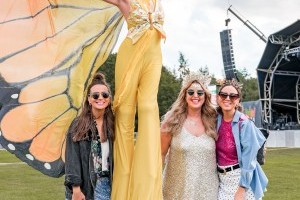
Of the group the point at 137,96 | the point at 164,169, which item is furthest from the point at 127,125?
the point at 164,169

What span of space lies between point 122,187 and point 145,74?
884 mm

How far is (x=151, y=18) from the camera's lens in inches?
162

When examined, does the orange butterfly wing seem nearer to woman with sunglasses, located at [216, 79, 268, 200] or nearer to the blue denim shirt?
woman with sunglasses, located at [216, 79, 268, 200]

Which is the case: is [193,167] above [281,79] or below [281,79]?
below

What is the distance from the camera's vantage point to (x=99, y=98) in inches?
149

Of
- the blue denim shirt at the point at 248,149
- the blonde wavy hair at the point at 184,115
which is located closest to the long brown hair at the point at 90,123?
the blonde wavy hair at the point at 184,115

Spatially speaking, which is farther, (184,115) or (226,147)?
(184,115)

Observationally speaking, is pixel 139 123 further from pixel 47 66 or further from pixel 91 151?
pixel 47 66

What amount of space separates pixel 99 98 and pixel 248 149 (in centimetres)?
118

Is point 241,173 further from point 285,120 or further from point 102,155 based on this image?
point 285,120

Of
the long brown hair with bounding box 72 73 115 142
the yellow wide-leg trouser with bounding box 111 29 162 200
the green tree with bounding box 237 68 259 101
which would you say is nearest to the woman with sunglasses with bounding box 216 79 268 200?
the yellow wide-leg trouser with bounding box 111 29 162 200

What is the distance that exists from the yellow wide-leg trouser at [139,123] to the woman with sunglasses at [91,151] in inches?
5.5

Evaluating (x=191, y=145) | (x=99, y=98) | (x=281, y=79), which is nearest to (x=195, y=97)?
(x=191, y=145)

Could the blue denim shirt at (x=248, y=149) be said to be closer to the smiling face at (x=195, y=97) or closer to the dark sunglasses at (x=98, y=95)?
the smiling face at (x=195, y=97)
